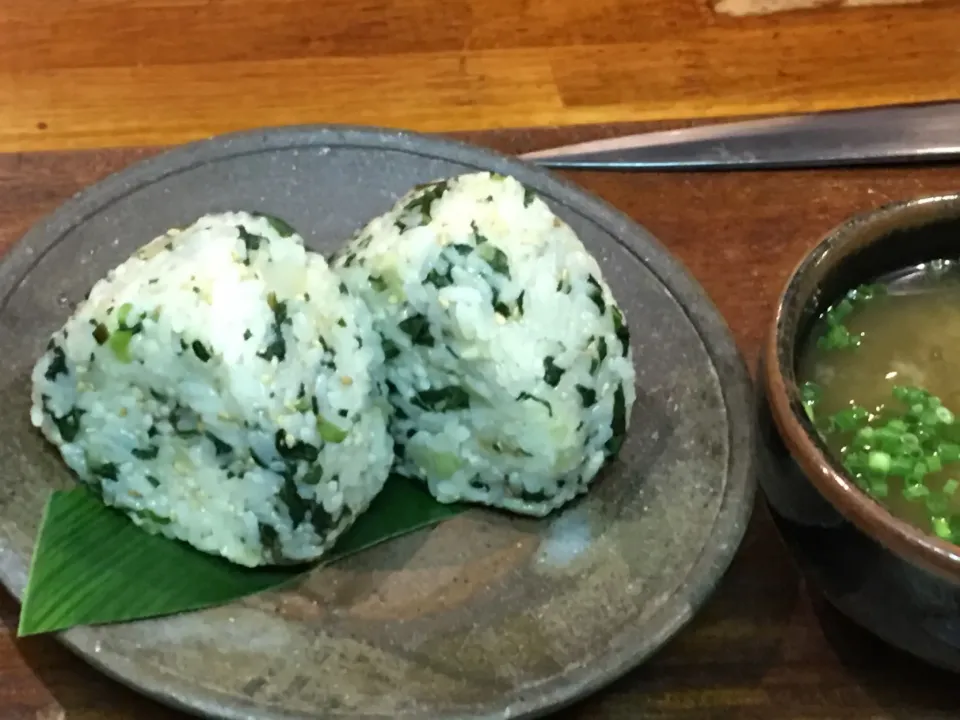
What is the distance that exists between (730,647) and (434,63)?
47.0 inches

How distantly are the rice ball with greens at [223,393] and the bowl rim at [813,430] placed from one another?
1.50 ft

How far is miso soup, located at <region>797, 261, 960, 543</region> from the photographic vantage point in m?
1.12

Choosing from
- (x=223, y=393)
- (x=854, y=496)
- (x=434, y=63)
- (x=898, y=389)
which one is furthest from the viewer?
(x=434, y=63)

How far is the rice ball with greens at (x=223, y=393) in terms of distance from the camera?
3.63 ft

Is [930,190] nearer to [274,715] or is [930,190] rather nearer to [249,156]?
[249,156]

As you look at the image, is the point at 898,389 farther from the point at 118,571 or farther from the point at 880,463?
the point at 118,571

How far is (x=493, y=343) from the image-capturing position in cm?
119

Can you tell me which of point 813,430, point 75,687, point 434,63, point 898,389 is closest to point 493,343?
point 813,430

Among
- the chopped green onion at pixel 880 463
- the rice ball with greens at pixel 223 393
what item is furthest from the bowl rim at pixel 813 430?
the rice ball with greens at pixel 223 393

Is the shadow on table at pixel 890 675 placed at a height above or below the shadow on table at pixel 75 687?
below

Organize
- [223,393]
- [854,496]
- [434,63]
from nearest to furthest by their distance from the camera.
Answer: [854,496], [223,393], [434,63]

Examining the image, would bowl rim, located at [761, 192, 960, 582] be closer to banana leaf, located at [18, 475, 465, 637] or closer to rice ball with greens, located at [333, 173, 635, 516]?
rice ball with greens, located at [333, 173, 635, 516]

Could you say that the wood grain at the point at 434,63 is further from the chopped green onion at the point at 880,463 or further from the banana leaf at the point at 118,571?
the chopped green onion at the point at 880,463

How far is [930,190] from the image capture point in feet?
5.86
